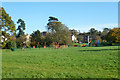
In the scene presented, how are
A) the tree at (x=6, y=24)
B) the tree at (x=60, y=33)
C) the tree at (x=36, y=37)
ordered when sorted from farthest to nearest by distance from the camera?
the tree at (x=36, y=37) → the tree at (x=60, y=33) → the tree at (x=6, y=24)

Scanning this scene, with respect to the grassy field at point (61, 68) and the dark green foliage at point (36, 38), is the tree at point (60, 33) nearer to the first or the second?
the dark green foliage at point (36, 38)

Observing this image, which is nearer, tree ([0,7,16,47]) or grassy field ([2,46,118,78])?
grassy field ([2,46,118,78])

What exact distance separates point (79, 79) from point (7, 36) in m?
31.8

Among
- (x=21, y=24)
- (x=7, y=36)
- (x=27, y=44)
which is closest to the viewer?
(x=7, y=36)

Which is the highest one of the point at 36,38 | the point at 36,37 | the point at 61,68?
the point at 36,37

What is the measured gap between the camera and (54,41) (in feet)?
200

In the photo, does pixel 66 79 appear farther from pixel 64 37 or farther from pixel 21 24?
pixel 21 24

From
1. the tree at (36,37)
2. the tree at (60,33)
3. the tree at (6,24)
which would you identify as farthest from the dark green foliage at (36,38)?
the tree at (6,24)

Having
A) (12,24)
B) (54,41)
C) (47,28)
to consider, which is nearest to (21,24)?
(47,28)

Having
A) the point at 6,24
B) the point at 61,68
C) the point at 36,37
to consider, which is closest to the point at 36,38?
the point at 36,37

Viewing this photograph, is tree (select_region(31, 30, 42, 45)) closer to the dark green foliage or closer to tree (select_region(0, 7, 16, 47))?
the dark green foliage

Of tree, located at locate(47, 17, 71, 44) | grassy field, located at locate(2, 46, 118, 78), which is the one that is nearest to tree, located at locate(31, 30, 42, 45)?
tree, located at locate(47, 17, 71, 44)

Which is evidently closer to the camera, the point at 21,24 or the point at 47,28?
the point at 47,28

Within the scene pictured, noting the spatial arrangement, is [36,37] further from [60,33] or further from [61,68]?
[61,68]
